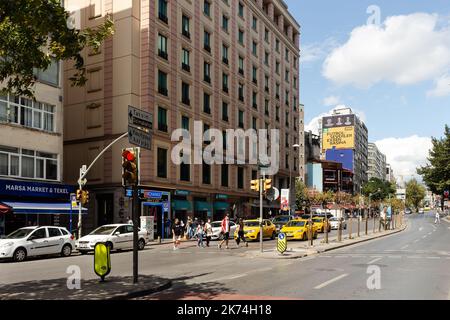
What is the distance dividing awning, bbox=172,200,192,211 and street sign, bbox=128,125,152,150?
28.8 metres

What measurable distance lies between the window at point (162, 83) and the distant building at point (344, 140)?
331ft

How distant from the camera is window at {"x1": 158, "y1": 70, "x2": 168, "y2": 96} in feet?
132

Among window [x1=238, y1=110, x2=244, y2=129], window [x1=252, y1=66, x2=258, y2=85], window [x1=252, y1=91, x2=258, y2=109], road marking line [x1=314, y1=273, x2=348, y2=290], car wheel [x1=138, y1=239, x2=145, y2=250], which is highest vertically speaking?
window [x1=252, y1=66, x2=258, y2=85]

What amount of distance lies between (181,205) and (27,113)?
51.6 feet

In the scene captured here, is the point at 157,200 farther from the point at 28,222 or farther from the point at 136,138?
the point at 136,138

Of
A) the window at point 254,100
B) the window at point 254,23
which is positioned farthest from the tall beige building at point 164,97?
the window at point 254,23

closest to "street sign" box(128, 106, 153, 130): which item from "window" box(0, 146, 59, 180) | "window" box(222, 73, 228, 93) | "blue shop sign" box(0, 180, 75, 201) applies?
"blue shop sign" box(0, 180, 75, 201)

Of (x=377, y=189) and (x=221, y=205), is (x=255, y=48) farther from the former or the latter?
(x=377, y=189)

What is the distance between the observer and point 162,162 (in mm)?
40219

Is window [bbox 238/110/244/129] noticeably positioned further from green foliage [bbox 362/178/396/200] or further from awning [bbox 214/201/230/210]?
green foliage [bbox 362/178/396/200]

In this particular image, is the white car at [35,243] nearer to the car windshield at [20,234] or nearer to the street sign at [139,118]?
the car windshield at [20,234]

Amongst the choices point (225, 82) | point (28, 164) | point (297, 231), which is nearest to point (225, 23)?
point (225, 82)

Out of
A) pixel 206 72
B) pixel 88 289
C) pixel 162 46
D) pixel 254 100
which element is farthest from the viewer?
pixel 254 100
